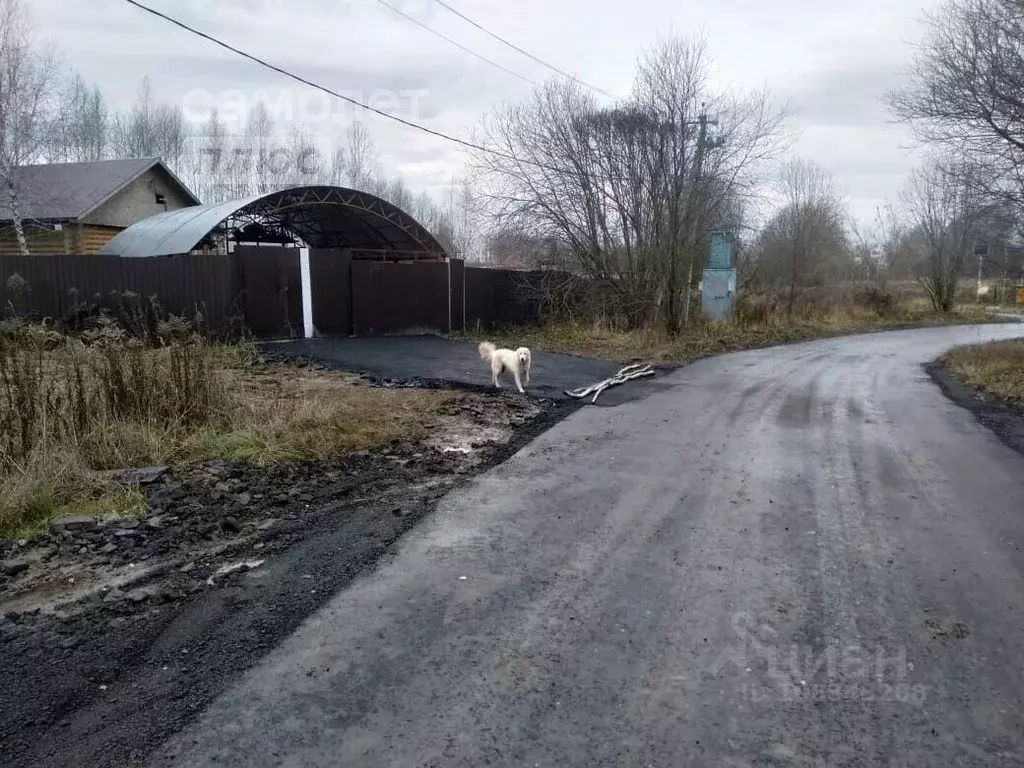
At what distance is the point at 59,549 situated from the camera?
4.52 meters

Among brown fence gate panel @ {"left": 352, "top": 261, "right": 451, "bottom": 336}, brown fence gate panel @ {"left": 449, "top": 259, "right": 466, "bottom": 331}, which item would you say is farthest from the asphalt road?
brown fence gate panel @ {"left": 449, "top": 259, "right": 466, "bottom": 331}

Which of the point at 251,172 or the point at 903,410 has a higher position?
the point at 251,172

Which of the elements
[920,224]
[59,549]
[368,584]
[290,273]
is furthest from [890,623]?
[920,224]

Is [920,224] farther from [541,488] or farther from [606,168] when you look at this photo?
[541,488]

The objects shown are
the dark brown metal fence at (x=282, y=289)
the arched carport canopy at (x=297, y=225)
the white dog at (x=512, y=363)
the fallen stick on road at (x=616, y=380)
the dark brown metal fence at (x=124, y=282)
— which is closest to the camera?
the fallen stick on road at (x=616, y=380)

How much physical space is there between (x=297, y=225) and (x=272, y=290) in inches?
324

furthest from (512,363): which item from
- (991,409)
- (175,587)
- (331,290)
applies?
(331,290)

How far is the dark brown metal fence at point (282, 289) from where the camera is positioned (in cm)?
1558

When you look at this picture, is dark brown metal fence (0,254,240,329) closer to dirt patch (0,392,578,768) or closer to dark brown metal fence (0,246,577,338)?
dark brown metal fence (0,246,577,338)

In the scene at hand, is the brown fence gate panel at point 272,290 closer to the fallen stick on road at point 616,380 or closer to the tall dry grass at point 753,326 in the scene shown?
the tall dry grass at point 753,326

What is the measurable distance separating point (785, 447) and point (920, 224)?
3627 cm

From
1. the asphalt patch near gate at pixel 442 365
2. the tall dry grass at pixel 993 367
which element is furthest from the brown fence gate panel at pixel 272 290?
the tall dry grass at pixel 993 367

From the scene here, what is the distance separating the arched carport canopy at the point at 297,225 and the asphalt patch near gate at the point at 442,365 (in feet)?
12.6

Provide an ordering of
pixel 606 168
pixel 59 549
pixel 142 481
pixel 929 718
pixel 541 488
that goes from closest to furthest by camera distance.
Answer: pixel 929 718 < pixel 59 549 < pixel 142 481 < pixel 541 488 < pixel 606 168
